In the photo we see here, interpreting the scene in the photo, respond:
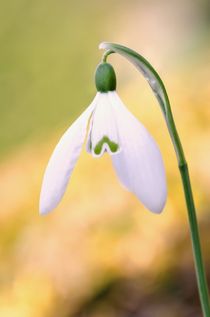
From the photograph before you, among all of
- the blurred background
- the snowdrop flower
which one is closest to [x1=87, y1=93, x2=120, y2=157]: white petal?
the snowdrop flower

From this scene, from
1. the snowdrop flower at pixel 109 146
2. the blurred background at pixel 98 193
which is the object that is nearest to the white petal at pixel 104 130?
the snowdrop flower at pixel 109 146

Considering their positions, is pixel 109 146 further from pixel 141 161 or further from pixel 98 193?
pixel 98 193

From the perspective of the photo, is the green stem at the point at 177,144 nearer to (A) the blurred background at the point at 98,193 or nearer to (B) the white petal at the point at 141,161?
(B) the white petal at the point at 141,161

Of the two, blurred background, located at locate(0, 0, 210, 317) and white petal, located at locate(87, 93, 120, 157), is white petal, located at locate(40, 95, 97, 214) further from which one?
blurred background, located at locate(0, 0, 210, 317)

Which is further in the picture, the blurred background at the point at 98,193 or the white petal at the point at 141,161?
the blurred background at the point at 98,193

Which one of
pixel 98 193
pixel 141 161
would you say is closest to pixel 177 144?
pixel 141 161

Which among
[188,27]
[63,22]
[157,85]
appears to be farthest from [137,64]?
[63,22]

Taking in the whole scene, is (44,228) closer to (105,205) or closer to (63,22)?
(105,205)

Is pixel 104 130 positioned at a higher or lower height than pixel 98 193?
higher
